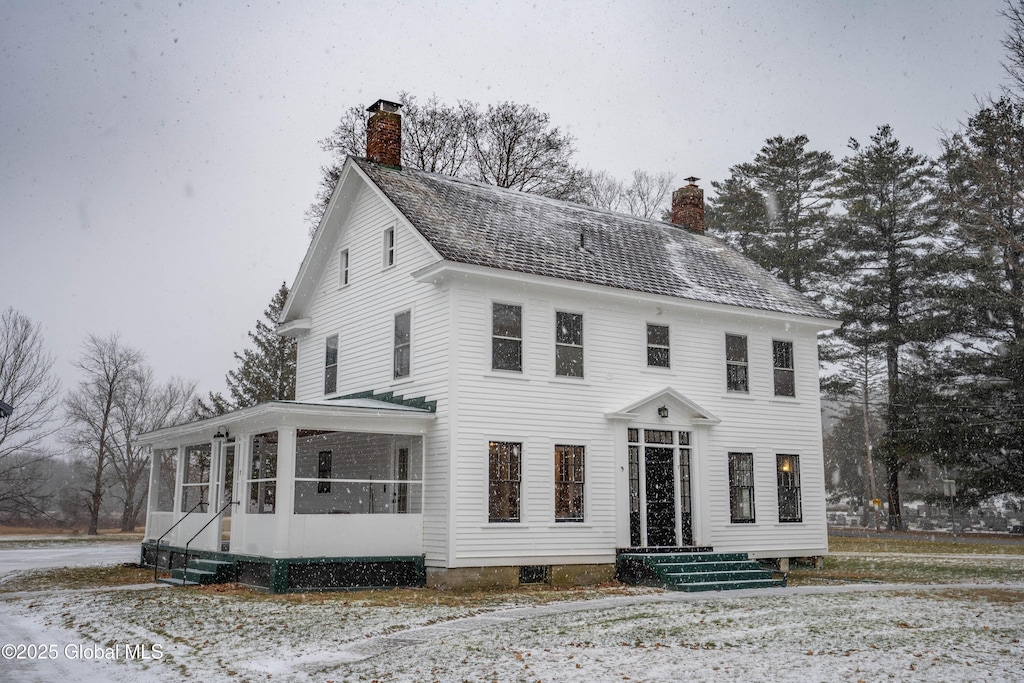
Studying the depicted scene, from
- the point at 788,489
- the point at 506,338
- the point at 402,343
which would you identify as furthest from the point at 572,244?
the point at 788,489

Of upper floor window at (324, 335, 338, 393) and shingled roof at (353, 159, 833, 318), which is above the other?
shingled roof at (353, 159, 833, 318)

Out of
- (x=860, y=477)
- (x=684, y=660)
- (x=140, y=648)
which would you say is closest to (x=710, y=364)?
(x=684, y=660)

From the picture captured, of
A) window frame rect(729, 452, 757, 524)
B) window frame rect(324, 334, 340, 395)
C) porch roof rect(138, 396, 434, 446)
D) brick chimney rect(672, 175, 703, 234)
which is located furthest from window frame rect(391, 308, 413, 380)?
brick chimney rect(672, 175, 703, 234)

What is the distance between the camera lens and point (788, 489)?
2173cm

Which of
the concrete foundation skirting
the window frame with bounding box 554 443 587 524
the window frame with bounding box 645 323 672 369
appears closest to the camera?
the concrete foundation skirting

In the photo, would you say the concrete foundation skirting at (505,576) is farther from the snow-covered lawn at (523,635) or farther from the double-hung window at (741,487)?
the double-hung window at (741,487)

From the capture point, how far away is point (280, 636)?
11250mm

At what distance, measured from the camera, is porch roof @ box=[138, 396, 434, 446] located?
16594mm

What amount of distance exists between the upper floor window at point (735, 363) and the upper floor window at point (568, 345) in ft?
13.3

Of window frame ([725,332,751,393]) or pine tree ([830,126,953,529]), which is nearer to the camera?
window frame ([725,332,751,393])

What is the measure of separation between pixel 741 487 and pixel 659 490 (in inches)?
91.7

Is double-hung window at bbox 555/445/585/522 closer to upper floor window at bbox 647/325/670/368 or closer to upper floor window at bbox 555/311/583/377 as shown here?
upper floor window at bbox 555/311/583/377

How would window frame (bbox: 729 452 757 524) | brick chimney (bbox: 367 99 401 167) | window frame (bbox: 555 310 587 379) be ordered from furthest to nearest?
brick chimney (bbox: 367 99 401 167), window frame (bbox: 729 452 757 524), window frame (bbox: 555 310 587 379)

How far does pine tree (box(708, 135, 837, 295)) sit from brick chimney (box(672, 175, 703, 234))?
18.0 m
